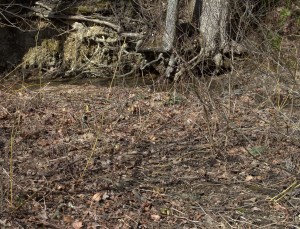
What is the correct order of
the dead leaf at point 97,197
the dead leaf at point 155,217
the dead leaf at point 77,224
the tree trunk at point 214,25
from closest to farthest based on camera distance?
the dead leaf at point 77,224
the dead leaf at point 155,217
the dead leaf at point 97,197
the tree trunk at point 214,25

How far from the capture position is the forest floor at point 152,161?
17.4 ft

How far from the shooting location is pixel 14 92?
8961mm

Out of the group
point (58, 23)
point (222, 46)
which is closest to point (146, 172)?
point (222, 46)

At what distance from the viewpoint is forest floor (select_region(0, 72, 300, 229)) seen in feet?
17.4

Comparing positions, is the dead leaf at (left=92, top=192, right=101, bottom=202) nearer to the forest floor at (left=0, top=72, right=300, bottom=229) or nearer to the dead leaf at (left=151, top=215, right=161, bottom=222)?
the forest floor at (left=0, top=72, right=300, bottom=229)

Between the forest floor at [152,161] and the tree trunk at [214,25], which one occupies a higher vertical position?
the tree trunk at [214,25]

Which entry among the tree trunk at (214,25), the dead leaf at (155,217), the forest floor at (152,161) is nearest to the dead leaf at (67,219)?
the forest floor at (152,161)

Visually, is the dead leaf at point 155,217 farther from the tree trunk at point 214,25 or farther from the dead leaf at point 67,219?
the tree trunk at point 214,25

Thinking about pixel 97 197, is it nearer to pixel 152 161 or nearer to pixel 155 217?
pixel 155 217

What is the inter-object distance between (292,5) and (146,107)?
5167mm

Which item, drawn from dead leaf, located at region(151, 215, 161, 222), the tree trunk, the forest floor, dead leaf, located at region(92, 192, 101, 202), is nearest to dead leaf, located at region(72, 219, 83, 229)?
the forest floor

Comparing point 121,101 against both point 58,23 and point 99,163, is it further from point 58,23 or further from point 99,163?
point 58,23

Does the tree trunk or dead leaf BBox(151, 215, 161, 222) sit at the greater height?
the tree trunk

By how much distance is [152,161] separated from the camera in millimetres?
6496
